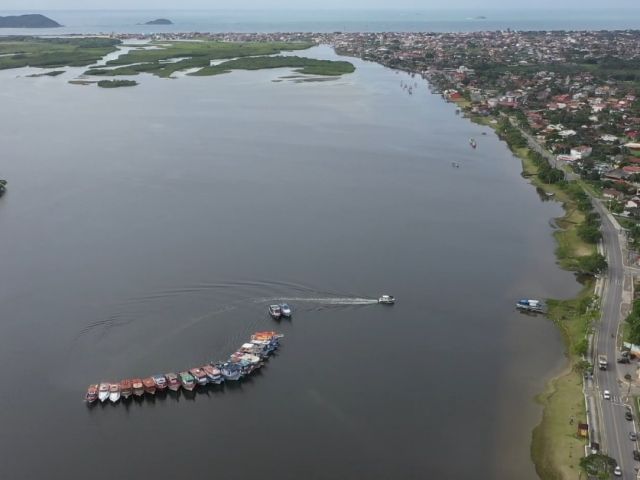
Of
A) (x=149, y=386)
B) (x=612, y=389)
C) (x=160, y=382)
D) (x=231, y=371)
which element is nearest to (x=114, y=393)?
(x=149, y=386)

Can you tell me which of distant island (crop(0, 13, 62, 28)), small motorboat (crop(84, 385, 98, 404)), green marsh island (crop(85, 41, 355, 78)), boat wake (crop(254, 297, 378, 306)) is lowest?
small motorboat (crop(84, 385, 98, 404))

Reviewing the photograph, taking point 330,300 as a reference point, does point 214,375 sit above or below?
below

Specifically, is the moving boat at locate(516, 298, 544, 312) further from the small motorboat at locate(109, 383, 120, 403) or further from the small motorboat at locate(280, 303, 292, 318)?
the small motorboat at locate(109, 383, 120, 403)

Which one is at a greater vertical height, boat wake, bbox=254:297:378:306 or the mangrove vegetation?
the mangrove vegetation

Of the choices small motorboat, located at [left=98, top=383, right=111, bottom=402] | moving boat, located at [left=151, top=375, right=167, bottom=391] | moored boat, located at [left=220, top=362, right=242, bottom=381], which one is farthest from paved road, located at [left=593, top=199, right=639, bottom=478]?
small motorboat, located at [left=98, top=383, right=111, bottom=402]

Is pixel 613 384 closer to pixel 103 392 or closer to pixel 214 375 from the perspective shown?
pixel 214 375

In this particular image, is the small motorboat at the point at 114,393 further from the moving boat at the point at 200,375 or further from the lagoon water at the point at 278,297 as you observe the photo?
the moving boat at the point at 200,375

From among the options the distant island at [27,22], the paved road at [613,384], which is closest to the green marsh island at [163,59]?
the paved road at [613,384]
